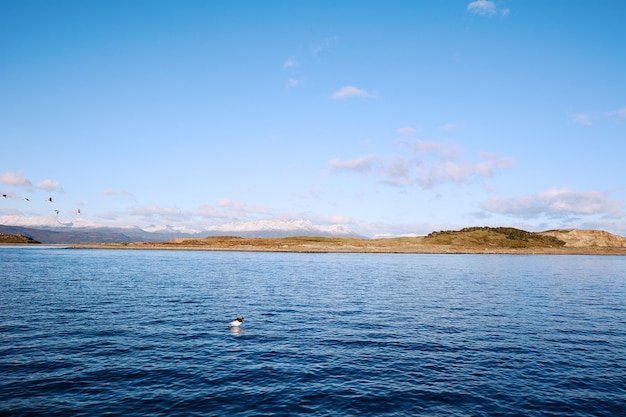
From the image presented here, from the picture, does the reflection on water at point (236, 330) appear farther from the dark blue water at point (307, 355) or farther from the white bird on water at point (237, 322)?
the dark blue water at point (307, 355)

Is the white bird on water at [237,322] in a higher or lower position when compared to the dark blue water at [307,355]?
higher

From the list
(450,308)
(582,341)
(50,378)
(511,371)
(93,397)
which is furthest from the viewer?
(450,308)

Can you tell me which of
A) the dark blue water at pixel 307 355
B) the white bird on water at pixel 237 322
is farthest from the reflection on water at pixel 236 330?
the dark blue water at pixel 307 355

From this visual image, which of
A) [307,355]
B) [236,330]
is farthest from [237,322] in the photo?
[307,355]

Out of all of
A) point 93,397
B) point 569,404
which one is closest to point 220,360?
point 93,397

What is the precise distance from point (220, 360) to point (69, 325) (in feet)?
61.5

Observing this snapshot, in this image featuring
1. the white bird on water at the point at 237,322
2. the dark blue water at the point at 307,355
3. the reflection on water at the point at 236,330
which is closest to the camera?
the dark blue water at the point at 307,355

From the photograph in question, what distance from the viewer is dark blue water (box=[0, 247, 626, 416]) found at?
71.7 feet

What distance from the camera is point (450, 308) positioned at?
50.9 metres

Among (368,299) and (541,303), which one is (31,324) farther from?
(541,303)

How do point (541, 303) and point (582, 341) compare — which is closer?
point (582, 341)

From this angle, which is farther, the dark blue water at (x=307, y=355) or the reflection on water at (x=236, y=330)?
the reflection on water at (x=236, y=330)

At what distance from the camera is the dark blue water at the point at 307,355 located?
71.7 feet

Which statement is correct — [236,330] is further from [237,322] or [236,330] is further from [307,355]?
[307,355]
